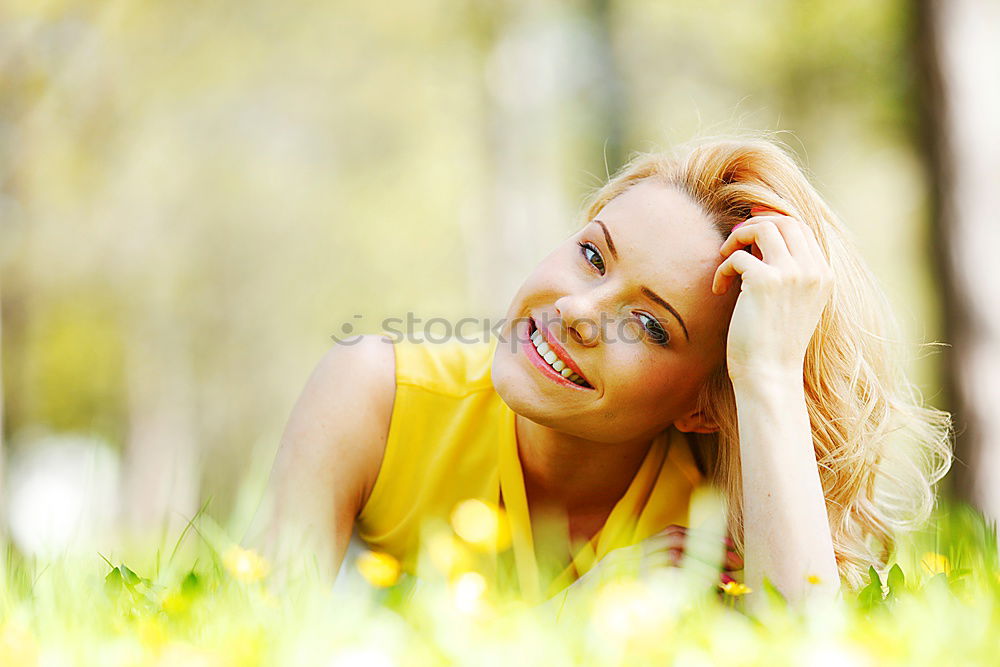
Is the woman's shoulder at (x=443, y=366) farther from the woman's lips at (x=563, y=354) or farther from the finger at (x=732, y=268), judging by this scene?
the finger at (x=732, y=268)

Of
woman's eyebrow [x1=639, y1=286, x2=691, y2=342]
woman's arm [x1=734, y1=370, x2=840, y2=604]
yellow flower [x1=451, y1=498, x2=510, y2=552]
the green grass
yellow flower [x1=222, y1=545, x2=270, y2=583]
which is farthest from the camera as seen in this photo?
yellow flower [x1=451, y1=498, x2=510, y2=552]

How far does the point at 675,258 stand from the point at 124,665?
1529 millimetres

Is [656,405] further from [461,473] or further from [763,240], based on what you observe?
[461,473]

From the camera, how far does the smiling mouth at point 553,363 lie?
2459 mm

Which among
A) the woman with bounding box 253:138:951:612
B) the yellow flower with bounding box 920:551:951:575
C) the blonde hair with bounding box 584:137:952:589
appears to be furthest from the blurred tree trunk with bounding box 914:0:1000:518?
the yellow flower with bounding box 920:551:951:575

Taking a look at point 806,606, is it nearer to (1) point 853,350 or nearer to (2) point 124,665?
(1) point 853,350

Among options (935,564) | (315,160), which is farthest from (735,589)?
(315,160)

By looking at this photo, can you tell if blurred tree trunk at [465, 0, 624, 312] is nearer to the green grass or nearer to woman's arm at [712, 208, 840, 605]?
woman's arm at [712, 208, 840, 605]

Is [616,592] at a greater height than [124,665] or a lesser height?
lesser

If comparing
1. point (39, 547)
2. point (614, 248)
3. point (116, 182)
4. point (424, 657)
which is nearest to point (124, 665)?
point (424, 657)

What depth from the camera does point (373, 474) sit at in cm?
280

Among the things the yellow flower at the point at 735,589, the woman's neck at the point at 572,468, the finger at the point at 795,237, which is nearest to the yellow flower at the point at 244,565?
the woman's neck at the point at 572,468

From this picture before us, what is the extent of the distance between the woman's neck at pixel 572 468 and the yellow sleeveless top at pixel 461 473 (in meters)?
0.05

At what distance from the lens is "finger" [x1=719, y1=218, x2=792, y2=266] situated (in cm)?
247
